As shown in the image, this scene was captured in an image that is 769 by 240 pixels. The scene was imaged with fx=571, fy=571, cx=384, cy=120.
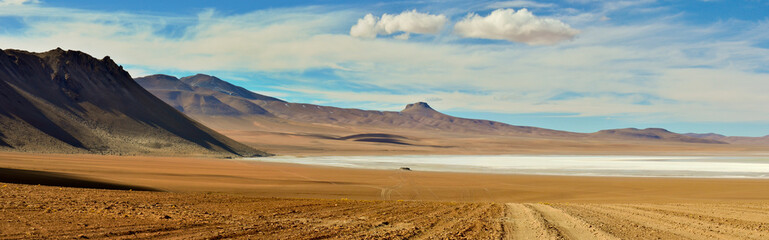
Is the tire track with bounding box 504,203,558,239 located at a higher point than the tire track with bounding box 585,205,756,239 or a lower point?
lower

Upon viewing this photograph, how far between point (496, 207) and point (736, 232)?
6.00 m

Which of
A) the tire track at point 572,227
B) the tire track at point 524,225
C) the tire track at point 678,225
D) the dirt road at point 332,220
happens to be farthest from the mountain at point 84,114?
the tire track at point 678,225

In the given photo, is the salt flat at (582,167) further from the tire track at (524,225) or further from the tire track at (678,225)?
the tire track at (524,225)

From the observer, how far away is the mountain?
58906 millimetres

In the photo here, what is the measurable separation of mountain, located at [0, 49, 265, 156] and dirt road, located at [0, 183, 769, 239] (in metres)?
46.8

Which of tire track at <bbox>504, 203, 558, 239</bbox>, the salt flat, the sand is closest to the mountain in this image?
the salt flat

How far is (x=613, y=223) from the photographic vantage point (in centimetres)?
1230

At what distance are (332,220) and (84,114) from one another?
69.3 meters

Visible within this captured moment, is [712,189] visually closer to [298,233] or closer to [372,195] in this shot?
[372,195]

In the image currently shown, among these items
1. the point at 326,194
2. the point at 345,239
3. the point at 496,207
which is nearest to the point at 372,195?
the point at 326,194

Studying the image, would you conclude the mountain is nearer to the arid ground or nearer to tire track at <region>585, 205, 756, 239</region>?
the arid ground

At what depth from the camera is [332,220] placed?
A: 12195mm

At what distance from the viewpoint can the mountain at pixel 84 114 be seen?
58906 millimetres

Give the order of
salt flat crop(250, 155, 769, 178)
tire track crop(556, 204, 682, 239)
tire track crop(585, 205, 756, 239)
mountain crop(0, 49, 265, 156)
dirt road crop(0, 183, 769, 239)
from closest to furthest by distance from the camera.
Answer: dirt road crop(0, 183, 769, 239) → tire track crop(556, 204, 682, 239) → tire track crop(585, 205, 756, 239) → salt flat crop(250, 155, 769, 178) → mountain crop(0, 49, 265, 156)
